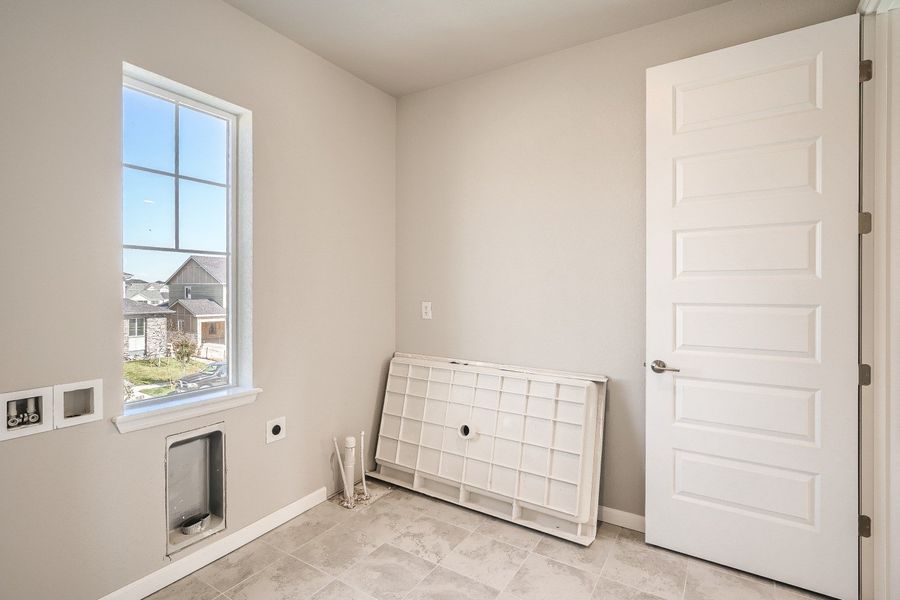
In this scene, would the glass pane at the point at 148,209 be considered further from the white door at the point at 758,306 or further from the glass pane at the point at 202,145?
the white door at the point at 758,306

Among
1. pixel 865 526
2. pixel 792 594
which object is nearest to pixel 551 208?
pixel 865 526

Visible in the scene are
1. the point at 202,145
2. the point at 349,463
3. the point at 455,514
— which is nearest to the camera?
the point at 202,145

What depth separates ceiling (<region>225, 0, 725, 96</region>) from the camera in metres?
2.15

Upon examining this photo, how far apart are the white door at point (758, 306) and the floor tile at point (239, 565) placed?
6.16 feet

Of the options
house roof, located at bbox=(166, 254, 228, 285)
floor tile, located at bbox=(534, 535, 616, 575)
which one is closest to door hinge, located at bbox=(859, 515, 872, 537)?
floor tile, located at bbox=(534, 535, 616, 575)

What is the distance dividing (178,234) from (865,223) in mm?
2946

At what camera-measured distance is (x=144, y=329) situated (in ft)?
6.45

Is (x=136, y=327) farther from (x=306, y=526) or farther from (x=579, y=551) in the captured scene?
(x=579, y=551)

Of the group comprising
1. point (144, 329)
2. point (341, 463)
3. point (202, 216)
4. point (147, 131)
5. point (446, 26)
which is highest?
point (446, 26)

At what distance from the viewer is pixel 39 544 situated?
157 centimetres

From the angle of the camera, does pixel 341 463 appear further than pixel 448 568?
Yes

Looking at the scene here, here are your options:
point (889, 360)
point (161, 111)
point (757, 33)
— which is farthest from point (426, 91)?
point (889, 360)

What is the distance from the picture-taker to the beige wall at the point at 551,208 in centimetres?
236

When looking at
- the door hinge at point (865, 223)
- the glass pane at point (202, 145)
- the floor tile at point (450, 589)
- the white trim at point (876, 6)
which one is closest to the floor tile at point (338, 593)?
the floor tile at point (450, 589)
